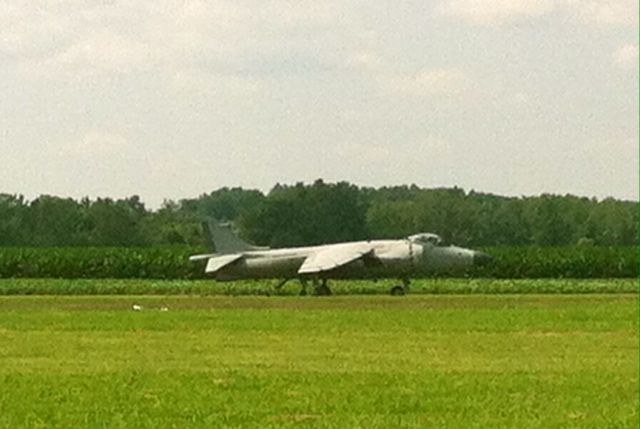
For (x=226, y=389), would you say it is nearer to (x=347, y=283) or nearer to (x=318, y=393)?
(x=318, y=393)

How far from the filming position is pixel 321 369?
65.4 feet

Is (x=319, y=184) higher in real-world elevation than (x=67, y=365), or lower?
higher

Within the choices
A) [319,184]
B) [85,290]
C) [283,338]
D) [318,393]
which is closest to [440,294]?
[85,290]

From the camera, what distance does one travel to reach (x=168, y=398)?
16203mm

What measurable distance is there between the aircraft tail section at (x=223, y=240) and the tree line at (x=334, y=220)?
3590 cm

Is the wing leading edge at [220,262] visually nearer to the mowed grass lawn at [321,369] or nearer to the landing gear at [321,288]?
the landing gear at [321,288]

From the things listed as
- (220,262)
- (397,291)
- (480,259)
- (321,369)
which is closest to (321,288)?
(397,291)

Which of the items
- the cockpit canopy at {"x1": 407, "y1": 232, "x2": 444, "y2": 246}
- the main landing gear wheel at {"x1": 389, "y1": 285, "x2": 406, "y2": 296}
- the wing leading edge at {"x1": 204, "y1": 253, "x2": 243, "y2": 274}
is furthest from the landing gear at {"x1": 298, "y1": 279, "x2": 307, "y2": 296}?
the cockpit canopy at {"x1": 407, "y1": 232, "x2": 444, "y2": 246}

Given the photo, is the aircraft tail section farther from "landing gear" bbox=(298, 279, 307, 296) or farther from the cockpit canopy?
the cockpit canopy

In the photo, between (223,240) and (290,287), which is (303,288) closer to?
(223,240)

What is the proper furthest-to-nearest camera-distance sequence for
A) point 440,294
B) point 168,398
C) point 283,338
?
point 440,294
point 283,338
point 168,398

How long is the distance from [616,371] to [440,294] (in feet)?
109

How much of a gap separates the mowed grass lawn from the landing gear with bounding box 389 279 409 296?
15449 mm

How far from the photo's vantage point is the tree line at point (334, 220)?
98.4 m
